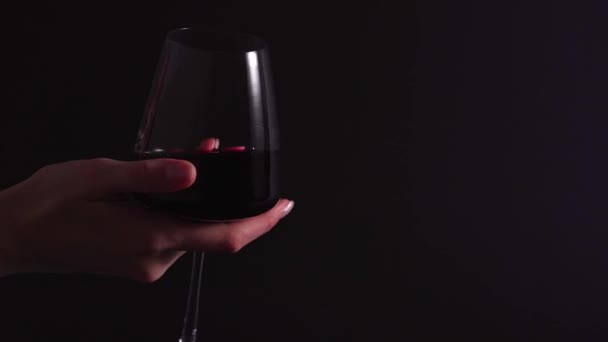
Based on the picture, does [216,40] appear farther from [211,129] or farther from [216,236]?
[216,236]

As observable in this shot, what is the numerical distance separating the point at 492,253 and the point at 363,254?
0.41m

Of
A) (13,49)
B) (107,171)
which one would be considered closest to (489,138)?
(107,171)

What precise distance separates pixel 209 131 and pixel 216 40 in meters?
0.13

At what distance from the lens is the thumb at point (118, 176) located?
51 centimetres

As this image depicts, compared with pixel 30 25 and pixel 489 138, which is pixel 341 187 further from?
pixel 30 25

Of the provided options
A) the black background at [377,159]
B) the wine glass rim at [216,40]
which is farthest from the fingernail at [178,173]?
the black background at [377,159]

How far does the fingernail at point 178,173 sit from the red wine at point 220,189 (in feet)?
0.13

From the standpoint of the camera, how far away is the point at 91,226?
1.92 ft

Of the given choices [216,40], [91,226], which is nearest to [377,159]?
[216,40]

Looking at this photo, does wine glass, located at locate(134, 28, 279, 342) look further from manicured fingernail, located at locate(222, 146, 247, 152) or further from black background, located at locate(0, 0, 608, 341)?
black background, located at locate(0, 0, 608, 341)

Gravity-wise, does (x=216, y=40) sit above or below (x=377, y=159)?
above

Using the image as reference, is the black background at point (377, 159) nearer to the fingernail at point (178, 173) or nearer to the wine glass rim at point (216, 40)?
the wine glass rim at point (216, 40)

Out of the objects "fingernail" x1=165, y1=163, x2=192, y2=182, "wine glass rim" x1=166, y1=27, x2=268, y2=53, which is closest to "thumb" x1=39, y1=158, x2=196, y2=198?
"fingernail" x1=165, y1=163, x2=192, y2=182

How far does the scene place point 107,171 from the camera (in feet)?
1.84
